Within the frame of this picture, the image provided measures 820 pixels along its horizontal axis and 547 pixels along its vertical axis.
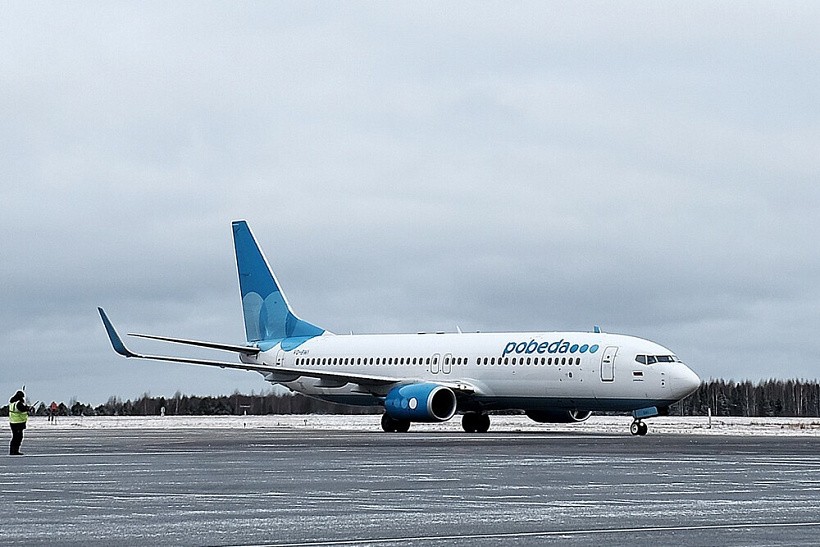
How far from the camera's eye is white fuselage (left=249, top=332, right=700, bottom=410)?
160 ft

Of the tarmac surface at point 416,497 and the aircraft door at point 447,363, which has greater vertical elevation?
the aircraft door at point 447,363

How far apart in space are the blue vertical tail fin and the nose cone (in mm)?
18441

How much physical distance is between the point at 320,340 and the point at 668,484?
135ft

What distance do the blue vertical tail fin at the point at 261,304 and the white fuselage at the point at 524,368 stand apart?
3104mm

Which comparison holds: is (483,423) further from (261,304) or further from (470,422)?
(261,304)

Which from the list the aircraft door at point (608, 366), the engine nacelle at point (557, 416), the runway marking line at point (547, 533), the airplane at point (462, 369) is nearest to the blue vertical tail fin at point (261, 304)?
the airplane at point (462, 369)

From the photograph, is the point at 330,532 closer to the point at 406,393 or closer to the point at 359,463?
the point at 359,463

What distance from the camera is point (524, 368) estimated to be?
51125mm

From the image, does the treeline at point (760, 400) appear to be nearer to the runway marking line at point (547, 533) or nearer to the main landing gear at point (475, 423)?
the main landing gear at point (475, 423)

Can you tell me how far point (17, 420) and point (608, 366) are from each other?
72.0ft

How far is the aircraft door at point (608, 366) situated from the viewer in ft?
161

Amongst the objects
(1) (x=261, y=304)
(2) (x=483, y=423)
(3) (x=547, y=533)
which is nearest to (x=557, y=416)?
(2) (x=483, y=423)

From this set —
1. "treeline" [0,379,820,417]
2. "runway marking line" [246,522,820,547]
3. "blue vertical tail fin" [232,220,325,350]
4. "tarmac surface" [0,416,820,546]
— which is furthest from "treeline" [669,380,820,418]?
"runway marking line" [246,522,820,547]

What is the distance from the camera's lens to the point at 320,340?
61.1 m
